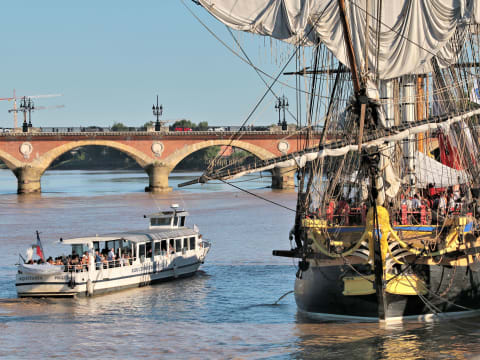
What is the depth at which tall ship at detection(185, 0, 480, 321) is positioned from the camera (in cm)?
2691

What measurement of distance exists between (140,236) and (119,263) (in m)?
1.81

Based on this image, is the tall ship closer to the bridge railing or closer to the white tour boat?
the white tour boat

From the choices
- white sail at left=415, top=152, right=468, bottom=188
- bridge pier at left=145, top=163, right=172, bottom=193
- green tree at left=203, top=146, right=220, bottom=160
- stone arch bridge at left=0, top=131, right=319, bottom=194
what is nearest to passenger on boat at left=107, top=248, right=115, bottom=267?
white sail at left=415, top=152, right=468, bottom=188

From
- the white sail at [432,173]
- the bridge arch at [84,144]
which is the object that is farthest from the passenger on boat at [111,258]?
the bridge arch at [84,144]

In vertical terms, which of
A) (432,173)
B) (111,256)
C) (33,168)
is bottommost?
(111,256)

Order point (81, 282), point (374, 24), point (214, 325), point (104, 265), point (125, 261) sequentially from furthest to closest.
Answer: point (125, 261), point (104, 265), point (81, 282), point (374, 24), point (214, 325)

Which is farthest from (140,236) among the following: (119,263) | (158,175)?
(158,175)

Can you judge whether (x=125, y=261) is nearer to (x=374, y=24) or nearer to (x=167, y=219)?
(x=167, y=219)

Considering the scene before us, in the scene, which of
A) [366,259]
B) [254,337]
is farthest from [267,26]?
[254,337]

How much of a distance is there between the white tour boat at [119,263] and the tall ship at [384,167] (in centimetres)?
709

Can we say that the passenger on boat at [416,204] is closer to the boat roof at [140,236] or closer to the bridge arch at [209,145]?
the boat roof at [140,236]

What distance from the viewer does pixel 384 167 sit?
28.3m

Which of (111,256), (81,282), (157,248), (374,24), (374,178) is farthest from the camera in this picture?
(157,248)

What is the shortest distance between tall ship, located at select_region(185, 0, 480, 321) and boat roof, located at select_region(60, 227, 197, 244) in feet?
22.8
